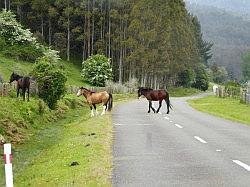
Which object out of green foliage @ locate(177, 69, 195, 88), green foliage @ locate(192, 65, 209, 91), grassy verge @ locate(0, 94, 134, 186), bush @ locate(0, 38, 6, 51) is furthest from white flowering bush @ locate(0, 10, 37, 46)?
green foliage @ locate(192, 65, 209, 91)

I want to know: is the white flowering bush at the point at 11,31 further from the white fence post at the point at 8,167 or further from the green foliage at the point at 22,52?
the white fence post at the point at 8,167

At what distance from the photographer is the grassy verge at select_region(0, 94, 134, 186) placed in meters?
11.2

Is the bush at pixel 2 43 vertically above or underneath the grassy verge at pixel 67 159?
above

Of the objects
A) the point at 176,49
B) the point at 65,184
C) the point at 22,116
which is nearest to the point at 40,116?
the point at 22,116

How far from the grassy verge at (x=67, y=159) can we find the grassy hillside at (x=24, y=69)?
91.6 ft

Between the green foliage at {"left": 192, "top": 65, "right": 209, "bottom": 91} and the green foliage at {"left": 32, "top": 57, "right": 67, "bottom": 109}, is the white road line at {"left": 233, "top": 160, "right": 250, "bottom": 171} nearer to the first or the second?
the green foliage at {"left": 32, "top": 57, "right": 67, "bottom": 109}

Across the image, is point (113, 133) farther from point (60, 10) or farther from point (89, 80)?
point (60, 10)

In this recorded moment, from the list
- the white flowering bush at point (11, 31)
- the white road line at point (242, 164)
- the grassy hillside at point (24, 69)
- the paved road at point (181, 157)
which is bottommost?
the paved road at point (181, 157)

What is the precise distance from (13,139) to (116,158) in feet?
27.7

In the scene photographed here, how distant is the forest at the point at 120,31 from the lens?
7662 cm

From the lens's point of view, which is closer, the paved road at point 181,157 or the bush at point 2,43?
the paved road at point 181,157

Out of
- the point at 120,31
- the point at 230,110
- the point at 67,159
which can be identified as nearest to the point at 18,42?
the point at 120,31

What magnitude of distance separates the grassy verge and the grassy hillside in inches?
1099

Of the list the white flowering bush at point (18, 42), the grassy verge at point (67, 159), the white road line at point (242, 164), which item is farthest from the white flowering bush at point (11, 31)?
the white road line at point (242, 164)
